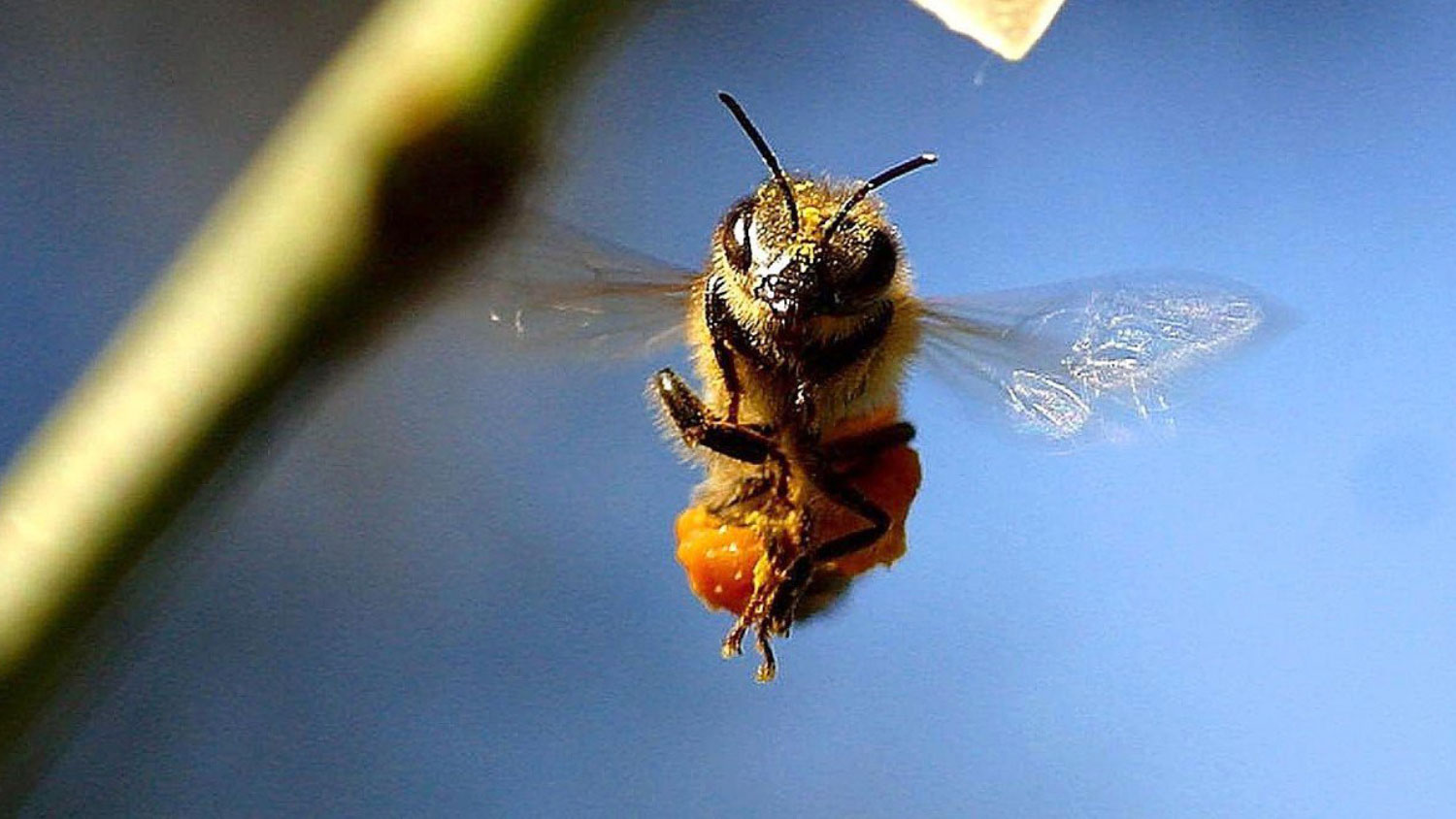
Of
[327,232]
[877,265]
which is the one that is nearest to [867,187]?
[877,265]

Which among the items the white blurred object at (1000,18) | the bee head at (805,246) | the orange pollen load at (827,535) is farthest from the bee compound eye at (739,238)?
the white blurred object at (1000,18)

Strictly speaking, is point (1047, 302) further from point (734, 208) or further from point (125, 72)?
point (125, 72)

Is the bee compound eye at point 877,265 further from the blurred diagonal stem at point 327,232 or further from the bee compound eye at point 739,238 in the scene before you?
the blurred diagonal stem at point 327,232

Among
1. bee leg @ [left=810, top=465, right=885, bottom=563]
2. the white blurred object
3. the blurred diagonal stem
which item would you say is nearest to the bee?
bee leg @ [left=810, top=465, right=885, bottom=563]

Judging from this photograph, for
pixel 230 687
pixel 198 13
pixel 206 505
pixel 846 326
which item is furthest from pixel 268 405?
pixel 230 687

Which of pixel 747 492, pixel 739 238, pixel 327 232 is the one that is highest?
pixel 739 238

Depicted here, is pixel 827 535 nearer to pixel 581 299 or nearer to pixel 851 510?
pixel 851 510
